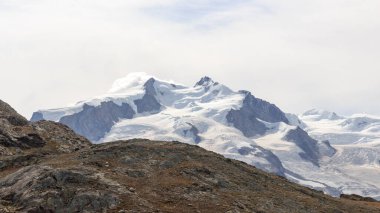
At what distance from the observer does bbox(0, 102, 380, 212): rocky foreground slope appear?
4469 cm

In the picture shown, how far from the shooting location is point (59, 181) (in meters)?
46.3

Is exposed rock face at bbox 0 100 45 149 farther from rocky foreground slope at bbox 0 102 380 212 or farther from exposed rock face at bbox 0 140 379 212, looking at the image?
exposed rock face at bbox 0 140 379 212

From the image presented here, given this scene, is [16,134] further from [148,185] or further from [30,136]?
[148,185]

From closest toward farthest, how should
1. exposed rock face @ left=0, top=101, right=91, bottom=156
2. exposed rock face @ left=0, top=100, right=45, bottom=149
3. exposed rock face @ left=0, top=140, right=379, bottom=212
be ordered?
exposed rock face @ left=0, top=140, right=379, bottom=212, exposed rock face @ left=0, top=101, right=91, bottom=156, exposed rock face @ left=0, top=100, right=45, bottom=149

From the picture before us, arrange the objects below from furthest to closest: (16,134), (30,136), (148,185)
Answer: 1. (30,136)
2. (16,134)
3. (148,185)

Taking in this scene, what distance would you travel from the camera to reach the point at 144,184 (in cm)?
4856

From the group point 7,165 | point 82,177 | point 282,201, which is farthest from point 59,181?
point 282,201

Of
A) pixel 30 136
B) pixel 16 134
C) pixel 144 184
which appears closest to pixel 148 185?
pixel 144 184

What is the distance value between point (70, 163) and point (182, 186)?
10648 mm

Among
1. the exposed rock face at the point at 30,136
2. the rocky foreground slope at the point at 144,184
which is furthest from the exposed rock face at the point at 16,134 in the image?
the rocky foreground slope at the point at 144,184

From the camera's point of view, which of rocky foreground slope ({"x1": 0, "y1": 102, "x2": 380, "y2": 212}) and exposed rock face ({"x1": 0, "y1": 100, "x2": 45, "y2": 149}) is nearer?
rocky foreground slope ({"x1": 0, "y1": 102, "x2": 380, "y2": 212})

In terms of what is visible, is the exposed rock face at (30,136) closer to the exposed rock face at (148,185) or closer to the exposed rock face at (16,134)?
the exposed rock face at (16,134)

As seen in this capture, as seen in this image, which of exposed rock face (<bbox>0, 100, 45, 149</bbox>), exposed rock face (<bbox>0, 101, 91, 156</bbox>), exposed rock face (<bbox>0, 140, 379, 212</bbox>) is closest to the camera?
exposed rock face (<bbox>0, 140, 379, 212</bbox>)

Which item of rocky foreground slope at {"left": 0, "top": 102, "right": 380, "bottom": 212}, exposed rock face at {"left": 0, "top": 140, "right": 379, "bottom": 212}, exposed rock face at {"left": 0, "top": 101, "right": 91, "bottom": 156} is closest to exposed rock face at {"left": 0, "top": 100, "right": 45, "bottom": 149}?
exposed rock face at {"left": 0, "top": 101, "right": 91, "bottom": 156}
